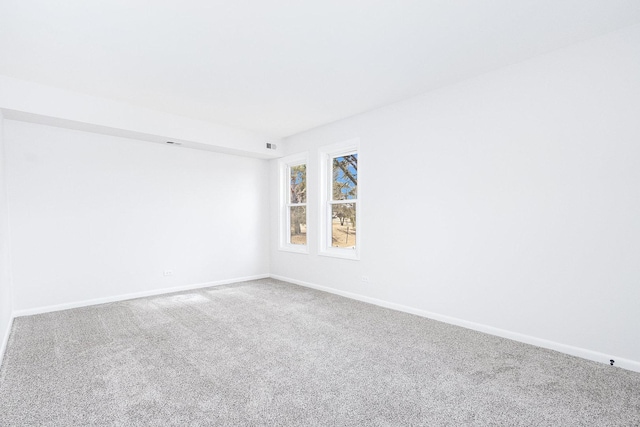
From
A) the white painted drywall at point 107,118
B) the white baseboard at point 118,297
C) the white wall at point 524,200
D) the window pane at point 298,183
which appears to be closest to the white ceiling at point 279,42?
the white painted drywall at point 107,118

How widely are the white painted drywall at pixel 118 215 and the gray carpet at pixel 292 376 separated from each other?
0.66 m

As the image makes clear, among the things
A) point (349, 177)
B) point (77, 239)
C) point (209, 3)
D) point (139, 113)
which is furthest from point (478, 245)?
point (77, 239)

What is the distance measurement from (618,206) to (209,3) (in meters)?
3.47

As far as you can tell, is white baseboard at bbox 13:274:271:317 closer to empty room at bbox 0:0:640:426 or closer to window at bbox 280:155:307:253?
empty room at bbox 0:0:640:426

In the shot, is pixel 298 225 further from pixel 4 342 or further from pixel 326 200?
pixel 4 342

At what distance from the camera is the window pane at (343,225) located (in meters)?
4.83

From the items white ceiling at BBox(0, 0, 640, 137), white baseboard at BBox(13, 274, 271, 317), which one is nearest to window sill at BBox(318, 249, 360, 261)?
white baseboard at BBox(13, 274, 271, 317)

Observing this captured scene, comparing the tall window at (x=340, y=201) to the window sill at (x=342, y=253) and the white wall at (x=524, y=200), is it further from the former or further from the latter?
the white wall at (x=524, y=200)

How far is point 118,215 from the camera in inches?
176

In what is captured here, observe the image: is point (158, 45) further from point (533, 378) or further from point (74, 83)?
point (533, 378)

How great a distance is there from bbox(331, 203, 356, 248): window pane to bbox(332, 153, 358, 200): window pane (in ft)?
0.54

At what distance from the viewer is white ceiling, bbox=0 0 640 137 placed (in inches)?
87.4

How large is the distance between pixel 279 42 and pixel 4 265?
11.8ft

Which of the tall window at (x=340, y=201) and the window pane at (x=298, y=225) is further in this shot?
the window pane at (x=298, y=225)
